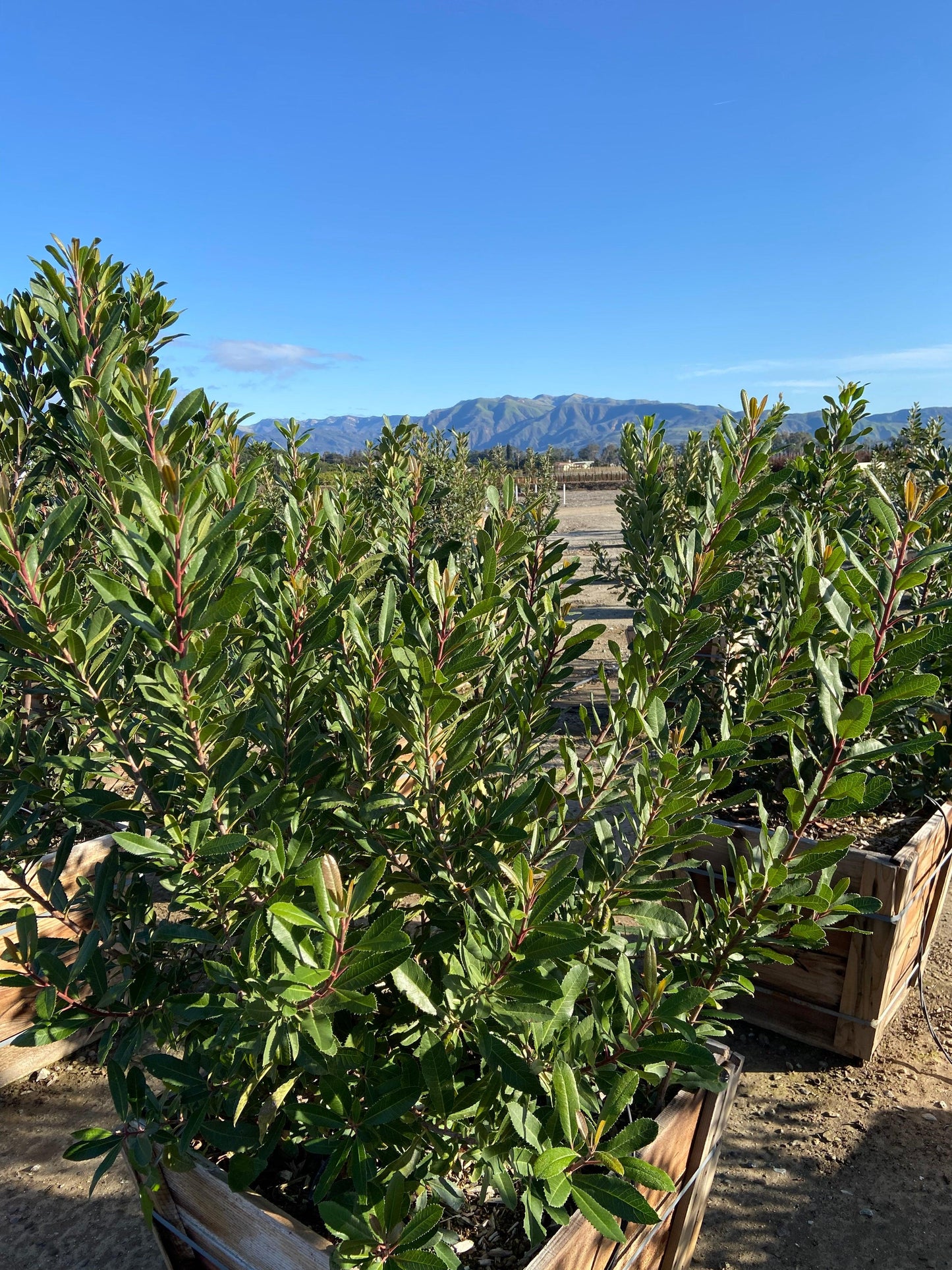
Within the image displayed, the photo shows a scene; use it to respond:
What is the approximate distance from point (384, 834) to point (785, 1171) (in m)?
2.46

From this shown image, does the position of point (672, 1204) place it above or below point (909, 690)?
below

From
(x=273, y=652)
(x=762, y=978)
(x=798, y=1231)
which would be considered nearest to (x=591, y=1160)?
(x=273, y=652)

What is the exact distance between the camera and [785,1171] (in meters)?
2.87

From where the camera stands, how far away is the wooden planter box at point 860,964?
3062mm

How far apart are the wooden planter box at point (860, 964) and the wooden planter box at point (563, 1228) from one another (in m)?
1.28

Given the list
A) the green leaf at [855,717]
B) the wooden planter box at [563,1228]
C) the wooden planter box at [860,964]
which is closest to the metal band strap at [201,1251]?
→ the wooden planter box at [563,1228]

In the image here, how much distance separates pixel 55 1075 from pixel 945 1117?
365 centimetres

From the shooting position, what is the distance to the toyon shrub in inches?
50.8

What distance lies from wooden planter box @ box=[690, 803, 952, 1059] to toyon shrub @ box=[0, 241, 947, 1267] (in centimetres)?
139

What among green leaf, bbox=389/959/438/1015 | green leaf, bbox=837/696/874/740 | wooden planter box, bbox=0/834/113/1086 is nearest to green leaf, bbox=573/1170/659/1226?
green leaf, bbox=389/959/438/1015

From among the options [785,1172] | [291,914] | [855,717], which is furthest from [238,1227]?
[785,1172]

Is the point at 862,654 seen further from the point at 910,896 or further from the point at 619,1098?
the point at 910,896

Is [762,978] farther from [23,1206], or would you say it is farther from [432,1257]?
[23,1206]

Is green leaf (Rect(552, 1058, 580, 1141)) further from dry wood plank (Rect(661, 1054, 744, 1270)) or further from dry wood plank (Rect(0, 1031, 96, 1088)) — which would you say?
dry wood plank (Rect(0, 1031, 96, 1088))
